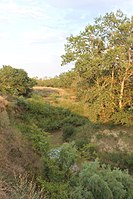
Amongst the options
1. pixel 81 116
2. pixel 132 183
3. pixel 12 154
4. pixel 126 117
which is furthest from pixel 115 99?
pixel 12 154

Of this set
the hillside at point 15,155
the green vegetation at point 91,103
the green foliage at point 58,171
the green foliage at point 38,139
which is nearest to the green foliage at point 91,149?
the green vegetation at point 91,103

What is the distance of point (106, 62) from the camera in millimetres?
23000

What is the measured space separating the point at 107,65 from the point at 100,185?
13.3 metres

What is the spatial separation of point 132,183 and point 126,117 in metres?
11.2

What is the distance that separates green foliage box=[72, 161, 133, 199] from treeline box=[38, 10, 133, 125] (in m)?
11.2

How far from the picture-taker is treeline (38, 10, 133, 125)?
23031mm

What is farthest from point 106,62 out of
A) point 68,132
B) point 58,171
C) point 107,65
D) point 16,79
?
point 58,171

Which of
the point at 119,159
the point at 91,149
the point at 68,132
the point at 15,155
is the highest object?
the point at 15,155

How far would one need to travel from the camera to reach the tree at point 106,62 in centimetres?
2305

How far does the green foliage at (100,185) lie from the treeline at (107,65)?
36.9 feet

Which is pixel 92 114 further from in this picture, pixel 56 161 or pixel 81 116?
pixel 56 161

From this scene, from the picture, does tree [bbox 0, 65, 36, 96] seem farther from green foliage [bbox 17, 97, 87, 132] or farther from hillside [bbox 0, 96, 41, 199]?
hillside [bbox 0, 96, 41, 199]

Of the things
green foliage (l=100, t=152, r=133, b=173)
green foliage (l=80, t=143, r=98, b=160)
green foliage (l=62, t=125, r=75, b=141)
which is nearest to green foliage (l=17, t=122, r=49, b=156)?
green foliage (l=80, t=143, r=98, b=160)

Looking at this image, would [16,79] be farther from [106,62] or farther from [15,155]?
[15,155]
